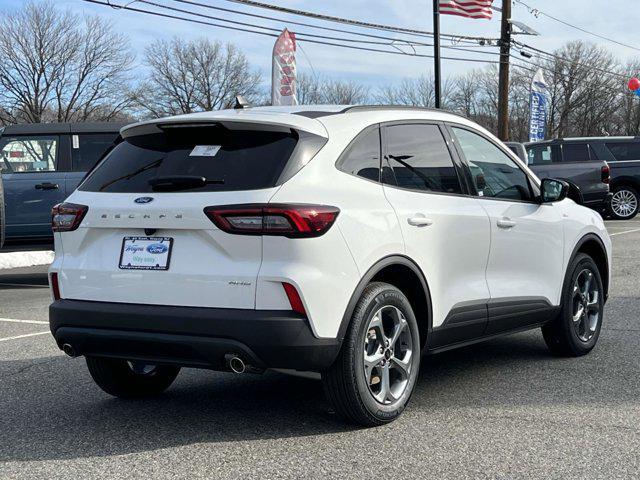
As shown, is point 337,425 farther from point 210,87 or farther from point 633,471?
point 210,87

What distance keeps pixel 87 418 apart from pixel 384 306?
1.78 m

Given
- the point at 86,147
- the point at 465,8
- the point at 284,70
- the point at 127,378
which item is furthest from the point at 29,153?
the point at 465,8

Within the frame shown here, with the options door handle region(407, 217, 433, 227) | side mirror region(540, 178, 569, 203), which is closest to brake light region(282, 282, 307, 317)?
door handle region(407, 217, 433, 227)

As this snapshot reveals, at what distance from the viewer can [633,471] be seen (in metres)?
3.72

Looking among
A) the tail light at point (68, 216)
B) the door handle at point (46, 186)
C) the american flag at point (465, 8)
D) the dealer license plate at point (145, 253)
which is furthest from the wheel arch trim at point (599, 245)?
the american flag at point (465, 8)

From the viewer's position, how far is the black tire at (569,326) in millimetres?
6016

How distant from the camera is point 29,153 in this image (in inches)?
473

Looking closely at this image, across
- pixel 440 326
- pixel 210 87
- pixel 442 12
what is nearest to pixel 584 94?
pixel 210 87

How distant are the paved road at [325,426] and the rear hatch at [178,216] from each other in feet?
2.41

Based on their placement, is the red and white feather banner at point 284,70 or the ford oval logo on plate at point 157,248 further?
the red and white feather banner at point 284,70

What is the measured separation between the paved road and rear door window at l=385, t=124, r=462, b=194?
1.27m

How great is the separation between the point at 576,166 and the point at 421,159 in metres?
17.2

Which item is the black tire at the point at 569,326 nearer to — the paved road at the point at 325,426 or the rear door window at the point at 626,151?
the paved road at the point at 325,426

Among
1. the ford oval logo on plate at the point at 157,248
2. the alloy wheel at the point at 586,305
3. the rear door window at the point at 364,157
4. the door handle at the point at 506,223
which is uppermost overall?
the rear door window at the point at 364,157
